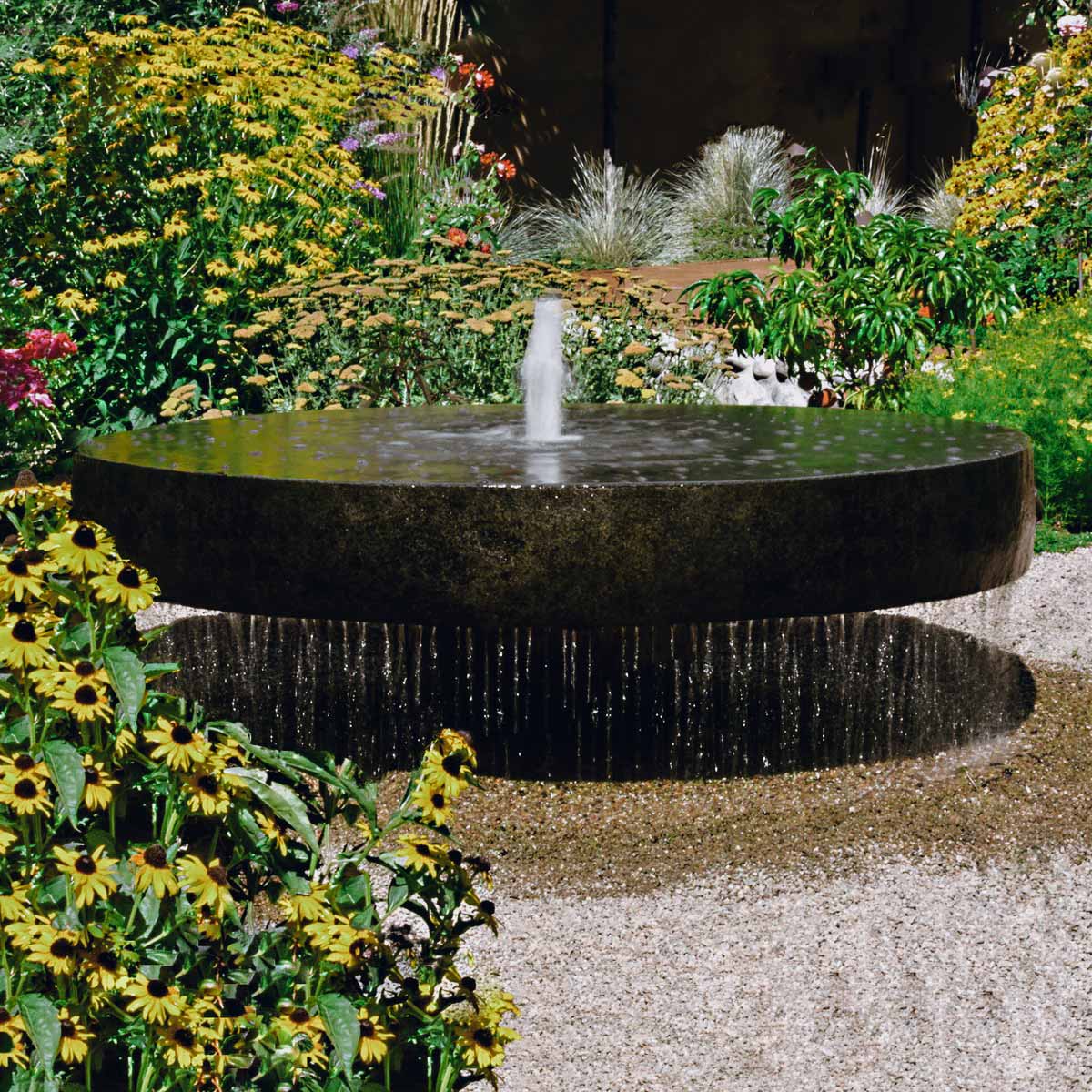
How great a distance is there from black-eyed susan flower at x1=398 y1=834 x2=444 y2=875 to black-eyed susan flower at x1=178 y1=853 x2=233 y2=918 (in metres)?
0.23

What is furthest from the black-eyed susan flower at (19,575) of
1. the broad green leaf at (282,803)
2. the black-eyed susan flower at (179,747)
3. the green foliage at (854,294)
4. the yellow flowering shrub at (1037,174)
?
the yellow flowering shrub at (1037,174)

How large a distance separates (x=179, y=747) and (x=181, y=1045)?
353 mm

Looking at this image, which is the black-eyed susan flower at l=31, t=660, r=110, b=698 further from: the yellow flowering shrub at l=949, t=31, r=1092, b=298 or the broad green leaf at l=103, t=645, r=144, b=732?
the yellow flowering shrub at l=949, t=31, r=1092, b=298

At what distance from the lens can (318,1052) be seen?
1.81 metres

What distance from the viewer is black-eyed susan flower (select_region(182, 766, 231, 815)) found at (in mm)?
1803

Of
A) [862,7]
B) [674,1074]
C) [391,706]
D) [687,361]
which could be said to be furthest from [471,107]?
[674,1074]

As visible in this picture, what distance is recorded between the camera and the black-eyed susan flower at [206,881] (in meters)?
1.77

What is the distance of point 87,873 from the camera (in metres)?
1.72

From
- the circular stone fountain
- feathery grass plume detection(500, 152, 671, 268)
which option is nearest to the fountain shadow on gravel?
the circular stone fountain

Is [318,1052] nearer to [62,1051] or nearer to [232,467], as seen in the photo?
[62,1051]

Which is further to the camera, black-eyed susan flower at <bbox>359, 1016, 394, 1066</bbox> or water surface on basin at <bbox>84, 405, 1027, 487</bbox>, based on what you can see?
water surface on basin at <bbox>84, 405, 1027, 487</bbox>

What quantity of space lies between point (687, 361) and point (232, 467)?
4314mm

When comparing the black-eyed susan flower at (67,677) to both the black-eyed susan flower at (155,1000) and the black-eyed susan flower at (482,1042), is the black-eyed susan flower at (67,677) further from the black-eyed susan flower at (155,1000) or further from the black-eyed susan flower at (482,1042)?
the black-eyed susan flower at (482,1042)

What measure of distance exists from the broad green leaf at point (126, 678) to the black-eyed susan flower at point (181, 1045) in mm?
355
